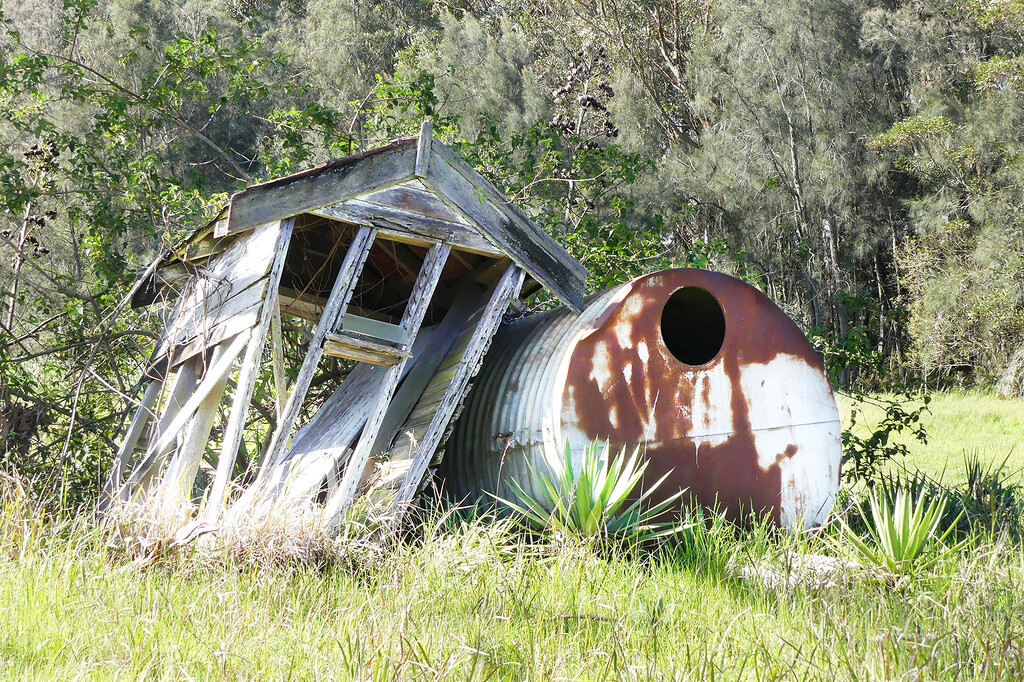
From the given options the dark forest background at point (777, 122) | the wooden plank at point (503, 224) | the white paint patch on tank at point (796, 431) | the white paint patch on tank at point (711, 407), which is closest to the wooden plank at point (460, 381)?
the wooden plank at point (503, 224)

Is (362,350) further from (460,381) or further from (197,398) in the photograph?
(197,398)

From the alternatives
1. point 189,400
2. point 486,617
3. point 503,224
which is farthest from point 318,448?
point 486,617

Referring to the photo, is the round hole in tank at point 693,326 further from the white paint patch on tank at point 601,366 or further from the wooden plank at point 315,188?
the wooden plank at point 315,188

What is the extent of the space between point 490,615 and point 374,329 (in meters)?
2.82

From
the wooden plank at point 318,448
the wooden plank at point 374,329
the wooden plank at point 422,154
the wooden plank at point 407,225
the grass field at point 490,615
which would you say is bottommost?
the grass field at point 490,615

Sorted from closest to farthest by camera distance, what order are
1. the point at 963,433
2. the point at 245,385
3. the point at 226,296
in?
1. the point at 245,385
2. the point at 226,296
3. the point at 963,433

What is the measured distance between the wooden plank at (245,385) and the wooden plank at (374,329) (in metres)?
0.52

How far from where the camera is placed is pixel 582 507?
4.85m

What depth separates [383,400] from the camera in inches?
229

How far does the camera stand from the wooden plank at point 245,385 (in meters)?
5.13

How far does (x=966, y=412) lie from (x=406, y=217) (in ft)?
45.8

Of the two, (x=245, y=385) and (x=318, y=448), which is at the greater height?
(x=245, y=385)

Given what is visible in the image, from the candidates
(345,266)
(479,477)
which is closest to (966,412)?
(479,477)

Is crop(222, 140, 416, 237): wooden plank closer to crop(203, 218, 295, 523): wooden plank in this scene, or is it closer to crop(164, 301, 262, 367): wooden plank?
crop(203, 218, 295, 523): wooden plank
